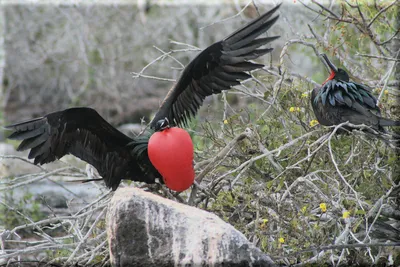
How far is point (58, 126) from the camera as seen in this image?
341cm

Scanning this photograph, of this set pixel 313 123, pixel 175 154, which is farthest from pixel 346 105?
pixel 175 154

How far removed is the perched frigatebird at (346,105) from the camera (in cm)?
314

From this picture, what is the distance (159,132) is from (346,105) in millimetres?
882

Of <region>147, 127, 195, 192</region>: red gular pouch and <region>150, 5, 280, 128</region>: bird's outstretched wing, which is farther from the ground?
<region>150, 5, 280, 128</region>: bird's outstretched wing

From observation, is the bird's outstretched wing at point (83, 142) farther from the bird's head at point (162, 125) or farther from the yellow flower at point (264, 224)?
the yellow flower at point (264, 224)

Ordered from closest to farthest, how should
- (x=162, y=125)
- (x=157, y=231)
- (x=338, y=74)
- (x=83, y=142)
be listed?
1. (x=157, y=231)
2. (x=162, y=125)
3. (x=338, y=74)
4. (x=83, y=142)

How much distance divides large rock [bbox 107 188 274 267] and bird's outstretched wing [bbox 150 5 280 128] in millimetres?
853

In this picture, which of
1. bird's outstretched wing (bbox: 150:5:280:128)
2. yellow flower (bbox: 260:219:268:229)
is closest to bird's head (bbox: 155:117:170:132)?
bird's outstretched wing (bbox: 150:5:280:128)

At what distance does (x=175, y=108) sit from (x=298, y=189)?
829mm

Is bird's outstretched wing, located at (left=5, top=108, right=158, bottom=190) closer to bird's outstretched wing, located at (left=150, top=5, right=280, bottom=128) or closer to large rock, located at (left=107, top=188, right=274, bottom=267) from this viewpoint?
bird's outstretched wing, located at (left=150, top=5, right=280, bottom=128)

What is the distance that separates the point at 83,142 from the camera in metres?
3.59

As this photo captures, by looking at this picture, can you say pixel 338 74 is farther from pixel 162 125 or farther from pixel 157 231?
pixel 157 231

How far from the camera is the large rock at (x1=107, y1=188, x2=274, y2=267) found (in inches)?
110

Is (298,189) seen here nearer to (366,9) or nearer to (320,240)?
(320,240)
